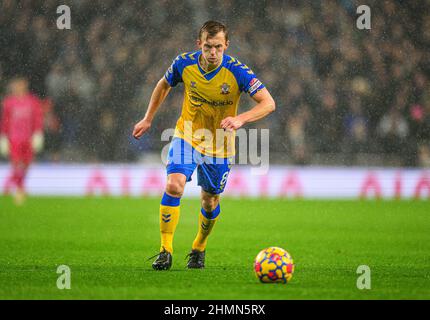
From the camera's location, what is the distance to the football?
627cm

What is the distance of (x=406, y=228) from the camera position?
38.9ft

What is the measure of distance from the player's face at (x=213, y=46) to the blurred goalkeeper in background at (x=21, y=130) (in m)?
9.41

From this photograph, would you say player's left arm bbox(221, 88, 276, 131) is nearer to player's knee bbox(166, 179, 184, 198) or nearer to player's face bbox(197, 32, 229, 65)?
player's face bbox(197, 32, 229, 65)

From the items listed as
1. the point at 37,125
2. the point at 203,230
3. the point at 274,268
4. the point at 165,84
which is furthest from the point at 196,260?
the point at 37,125

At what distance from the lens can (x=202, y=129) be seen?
7457 mm

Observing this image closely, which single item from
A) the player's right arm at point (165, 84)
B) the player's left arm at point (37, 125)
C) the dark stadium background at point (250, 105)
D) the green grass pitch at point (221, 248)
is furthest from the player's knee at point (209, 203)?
the player's left arm at point (37, 125)

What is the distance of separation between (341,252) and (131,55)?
37.2 ft

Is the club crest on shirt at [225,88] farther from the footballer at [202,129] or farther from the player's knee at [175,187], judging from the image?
the player's knee at [175,187]

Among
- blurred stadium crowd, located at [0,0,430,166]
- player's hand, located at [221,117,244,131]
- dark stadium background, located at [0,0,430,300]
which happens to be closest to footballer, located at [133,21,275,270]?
player's hand, located at [221,117,244,131]

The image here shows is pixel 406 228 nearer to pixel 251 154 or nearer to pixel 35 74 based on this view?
pixel 251 154

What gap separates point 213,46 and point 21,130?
10.1m

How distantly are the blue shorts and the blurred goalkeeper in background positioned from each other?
9.06 metres

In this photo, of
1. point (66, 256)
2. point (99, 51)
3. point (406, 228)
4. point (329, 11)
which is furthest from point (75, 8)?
point (66, 256)

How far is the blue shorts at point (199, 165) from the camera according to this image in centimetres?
725
